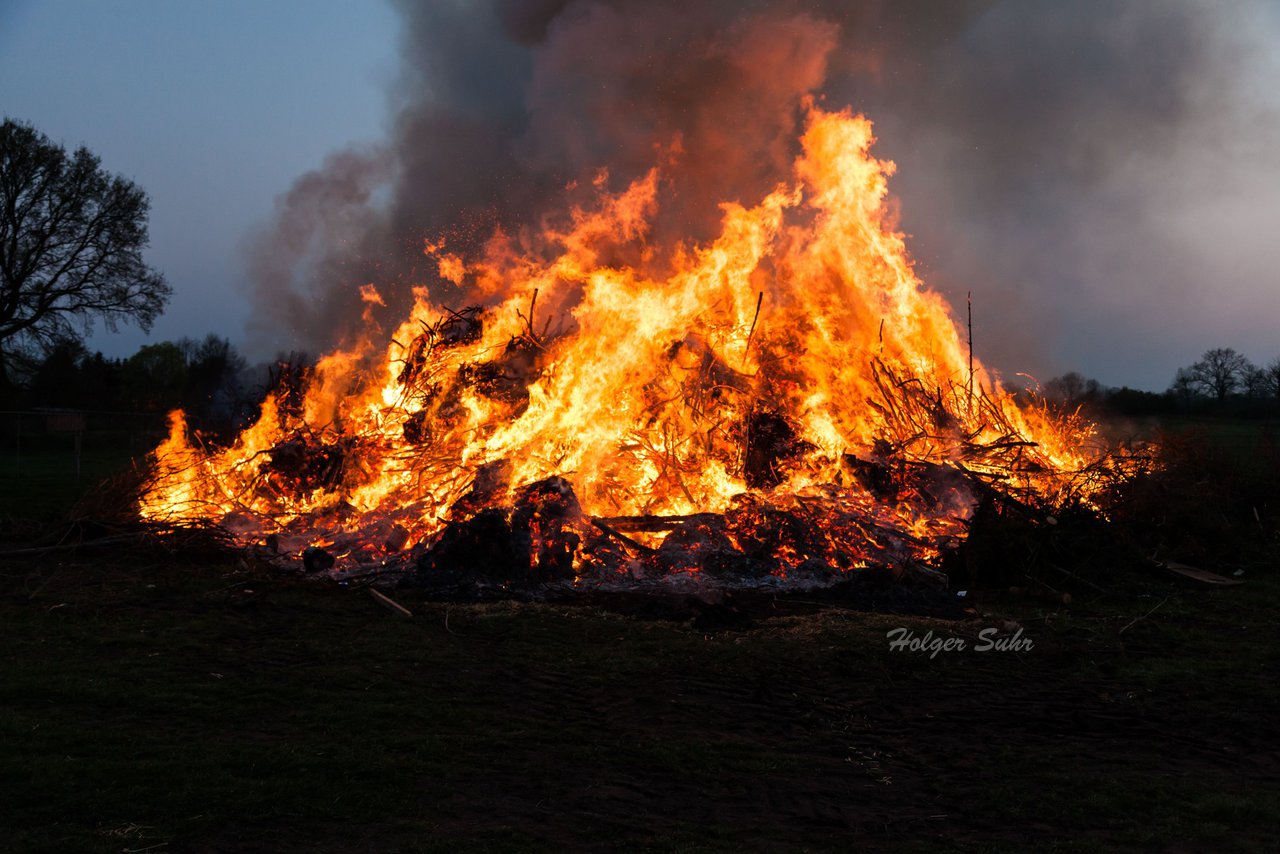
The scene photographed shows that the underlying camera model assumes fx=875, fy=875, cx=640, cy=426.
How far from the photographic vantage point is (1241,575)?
10.6 m

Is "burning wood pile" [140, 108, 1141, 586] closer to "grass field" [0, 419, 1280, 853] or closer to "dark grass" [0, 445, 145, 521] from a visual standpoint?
"grass field" [0, 419, 1280, 853]

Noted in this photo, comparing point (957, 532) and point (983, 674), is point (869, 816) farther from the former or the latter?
point (957, 532)

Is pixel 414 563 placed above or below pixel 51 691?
above

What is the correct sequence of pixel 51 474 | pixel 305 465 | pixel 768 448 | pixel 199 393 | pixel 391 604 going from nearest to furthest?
pixel 391 604
pixel 768 448
pixel 305 465
pixel 51 474
pixel 199 393

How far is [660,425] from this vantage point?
1288cm

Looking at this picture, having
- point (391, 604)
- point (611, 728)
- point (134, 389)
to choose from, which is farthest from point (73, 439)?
point (611, 728)

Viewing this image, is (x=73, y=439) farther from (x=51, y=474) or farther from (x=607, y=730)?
(x=607, y=730)

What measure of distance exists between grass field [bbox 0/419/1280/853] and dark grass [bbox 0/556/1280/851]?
0.08 ft

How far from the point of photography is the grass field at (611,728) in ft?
12.7

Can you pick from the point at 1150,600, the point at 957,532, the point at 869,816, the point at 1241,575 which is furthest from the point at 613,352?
the point at 869,816

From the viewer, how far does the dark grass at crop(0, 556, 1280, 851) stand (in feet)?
12.7

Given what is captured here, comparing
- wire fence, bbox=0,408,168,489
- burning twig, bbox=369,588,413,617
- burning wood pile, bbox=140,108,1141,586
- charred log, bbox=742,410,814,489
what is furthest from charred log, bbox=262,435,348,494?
wire fence, bbox=0,408,168,489

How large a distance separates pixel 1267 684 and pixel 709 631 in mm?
4262

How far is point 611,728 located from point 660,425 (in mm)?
7725
